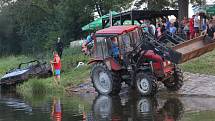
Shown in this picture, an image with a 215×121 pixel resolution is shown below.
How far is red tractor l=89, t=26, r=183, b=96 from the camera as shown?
20438mm

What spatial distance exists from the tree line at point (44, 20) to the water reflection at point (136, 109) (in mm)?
23267

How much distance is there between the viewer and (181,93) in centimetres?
2088

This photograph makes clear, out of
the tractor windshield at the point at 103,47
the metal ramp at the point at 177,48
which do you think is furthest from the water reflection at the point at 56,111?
the metal ramp at the point at 177,48

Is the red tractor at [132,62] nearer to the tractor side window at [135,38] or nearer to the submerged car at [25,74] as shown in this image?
the tractor side window at [135,38]

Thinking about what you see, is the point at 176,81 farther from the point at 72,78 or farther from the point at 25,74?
the point at 25,74

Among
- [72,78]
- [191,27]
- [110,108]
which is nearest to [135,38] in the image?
[110,108]

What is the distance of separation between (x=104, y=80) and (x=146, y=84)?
2.27m

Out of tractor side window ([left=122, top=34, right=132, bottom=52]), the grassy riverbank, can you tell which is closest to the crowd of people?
the grassy riverbank

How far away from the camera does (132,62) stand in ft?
69.2

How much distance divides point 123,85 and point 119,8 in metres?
25.2

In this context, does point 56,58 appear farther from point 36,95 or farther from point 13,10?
point 13,10

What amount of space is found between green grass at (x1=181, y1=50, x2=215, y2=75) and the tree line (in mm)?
17380

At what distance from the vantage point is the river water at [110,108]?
15266 millimetres

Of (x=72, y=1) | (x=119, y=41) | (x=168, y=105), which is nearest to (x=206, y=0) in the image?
(x=72, y=1)
